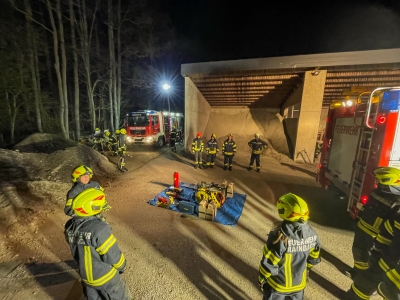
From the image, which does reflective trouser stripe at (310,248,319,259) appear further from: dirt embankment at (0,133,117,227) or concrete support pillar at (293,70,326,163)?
concrete support pillar at (293,70,326,163)

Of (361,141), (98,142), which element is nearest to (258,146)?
(361,141)

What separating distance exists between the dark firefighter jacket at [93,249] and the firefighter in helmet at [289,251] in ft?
4.98

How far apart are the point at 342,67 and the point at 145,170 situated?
11.4 meters

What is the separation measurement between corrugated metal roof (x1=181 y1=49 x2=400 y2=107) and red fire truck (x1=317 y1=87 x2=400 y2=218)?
16.8 ft

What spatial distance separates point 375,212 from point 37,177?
8.44 metres

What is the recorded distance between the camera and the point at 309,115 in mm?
11023

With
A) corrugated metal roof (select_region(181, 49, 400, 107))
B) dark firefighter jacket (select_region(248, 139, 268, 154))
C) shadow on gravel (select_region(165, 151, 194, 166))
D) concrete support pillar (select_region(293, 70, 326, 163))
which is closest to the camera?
dark firefighter jacket (select_region(248, 139, 268, 154))

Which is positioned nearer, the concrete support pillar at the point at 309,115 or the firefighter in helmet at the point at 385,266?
the firefighter in helmet at the point at 385,266

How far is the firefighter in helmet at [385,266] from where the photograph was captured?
1919mm

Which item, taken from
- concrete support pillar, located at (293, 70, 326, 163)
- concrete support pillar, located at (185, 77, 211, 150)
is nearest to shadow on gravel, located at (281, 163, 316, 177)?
concrete support pillar, located at (293, 70, 326, 163)

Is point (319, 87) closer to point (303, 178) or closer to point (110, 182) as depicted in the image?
point (303, 178)

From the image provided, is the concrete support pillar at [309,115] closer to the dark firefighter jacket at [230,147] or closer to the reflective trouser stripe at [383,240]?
the dark firefighter jacket at [230,147]

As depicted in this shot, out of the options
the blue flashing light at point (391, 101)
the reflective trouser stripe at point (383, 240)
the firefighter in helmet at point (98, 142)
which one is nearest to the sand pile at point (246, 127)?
the firefighter in helmet at point (98, 142)

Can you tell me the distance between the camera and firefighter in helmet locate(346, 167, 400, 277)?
7.10 ft
